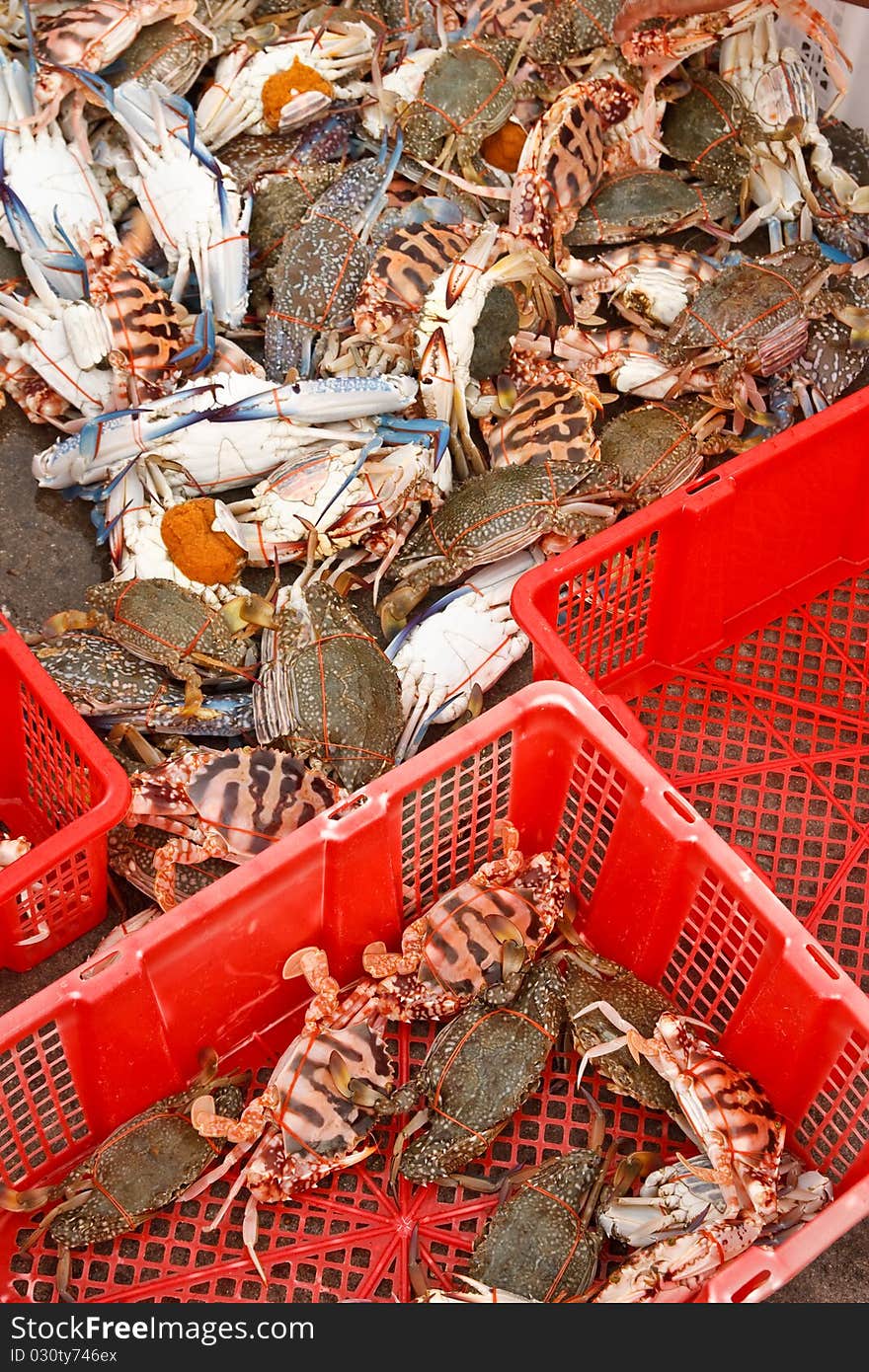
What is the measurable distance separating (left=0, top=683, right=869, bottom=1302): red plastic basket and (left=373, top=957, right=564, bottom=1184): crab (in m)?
0.12

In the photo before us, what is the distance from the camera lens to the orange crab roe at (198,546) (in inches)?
143

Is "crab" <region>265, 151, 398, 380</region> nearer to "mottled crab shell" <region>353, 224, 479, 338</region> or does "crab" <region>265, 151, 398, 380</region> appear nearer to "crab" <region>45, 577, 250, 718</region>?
"mottled crab shell" <region>353, 224, 479, 338</region>

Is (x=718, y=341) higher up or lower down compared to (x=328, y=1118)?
higher up

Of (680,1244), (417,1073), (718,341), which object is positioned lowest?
(680,1244)

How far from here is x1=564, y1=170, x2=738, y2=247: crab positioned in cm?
427

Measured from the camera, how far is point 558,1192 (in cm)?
276

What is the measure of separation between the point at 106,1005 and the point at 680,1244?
1093mm

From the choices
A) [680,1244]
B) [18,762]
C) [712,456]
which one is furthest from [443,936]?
[712,456]

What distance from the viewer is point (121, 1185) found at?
2.75 metres

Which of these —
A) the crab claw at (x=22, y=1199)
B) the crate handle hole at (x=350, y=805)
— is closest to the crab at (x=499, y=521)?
the crate handle hole at (x=350, y=805)

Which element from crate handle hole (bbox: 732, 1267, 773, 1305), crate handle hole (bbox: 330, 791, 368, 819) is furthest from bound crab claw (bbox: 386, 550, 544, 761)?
crate handle hole (bbox: 732, 1267, 773, 1305)

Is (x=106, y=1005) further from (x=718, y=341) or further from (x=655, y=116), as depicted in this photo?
(x=655, y=116)

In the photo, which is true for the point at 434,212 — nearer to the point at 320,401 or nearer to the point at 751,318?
the point at 320,401

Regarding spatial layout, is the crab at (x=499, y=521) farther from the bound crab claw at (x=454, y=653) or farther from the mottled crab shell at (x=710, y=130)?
the mottled crab shell at (x=710, y=130)
